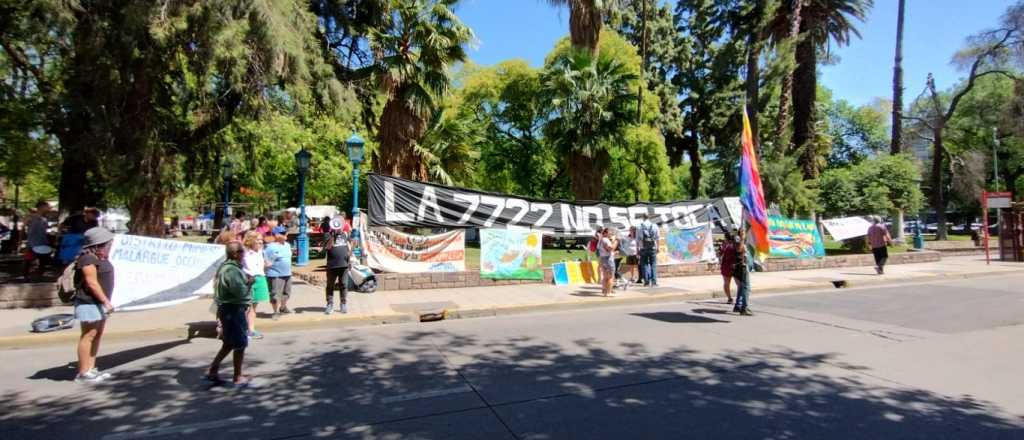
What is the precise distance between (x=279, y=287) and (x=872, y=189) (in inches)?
875

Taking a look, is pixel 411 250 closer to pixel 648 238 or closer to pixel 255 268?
pixel 255 268

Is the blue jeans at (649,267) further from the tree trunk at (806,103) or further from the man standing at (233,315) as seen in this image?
the tree trunk at (806,103)

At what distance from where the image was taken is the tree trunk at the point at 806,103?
2155 cm

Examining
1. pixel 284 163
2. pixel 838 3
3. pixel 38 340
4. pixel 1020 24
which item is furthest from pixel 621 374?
pixel 1020 24

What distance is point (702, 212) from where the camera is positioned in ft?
55.0

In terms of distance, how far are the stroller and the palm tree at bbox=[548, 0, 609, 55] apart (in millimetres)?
13855

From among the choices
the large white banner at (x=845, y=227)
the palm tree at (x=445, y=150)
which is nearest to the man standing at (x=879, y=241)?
the large white banner at (x=845, y=227)

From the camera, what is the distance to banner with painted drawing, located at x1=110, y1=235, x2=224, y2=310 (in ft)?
24.8

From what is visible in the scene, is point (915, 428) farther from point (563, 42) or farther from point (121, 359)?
point (563, 42)

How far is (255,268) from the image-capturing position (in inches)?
303

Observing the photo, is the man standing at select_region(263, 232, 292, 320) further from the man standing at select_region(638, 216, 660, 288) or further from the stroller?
the man standing at select_region(638, 216, 660, 288)

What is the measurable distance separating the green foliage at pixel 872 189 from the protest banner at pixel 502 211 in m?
7.67

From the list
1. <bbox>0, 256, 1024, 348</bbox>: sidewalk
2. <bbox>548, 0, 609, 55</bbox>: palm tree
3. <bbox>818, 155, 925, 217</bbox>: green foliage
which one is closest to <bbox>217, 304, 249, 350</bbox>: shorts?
<bbox>0, 256, 1024, 348</bbox>: sidewalk

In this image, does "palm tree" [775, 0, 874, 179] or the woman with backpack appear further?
"palm tree" [775, 0, 874, 179]
